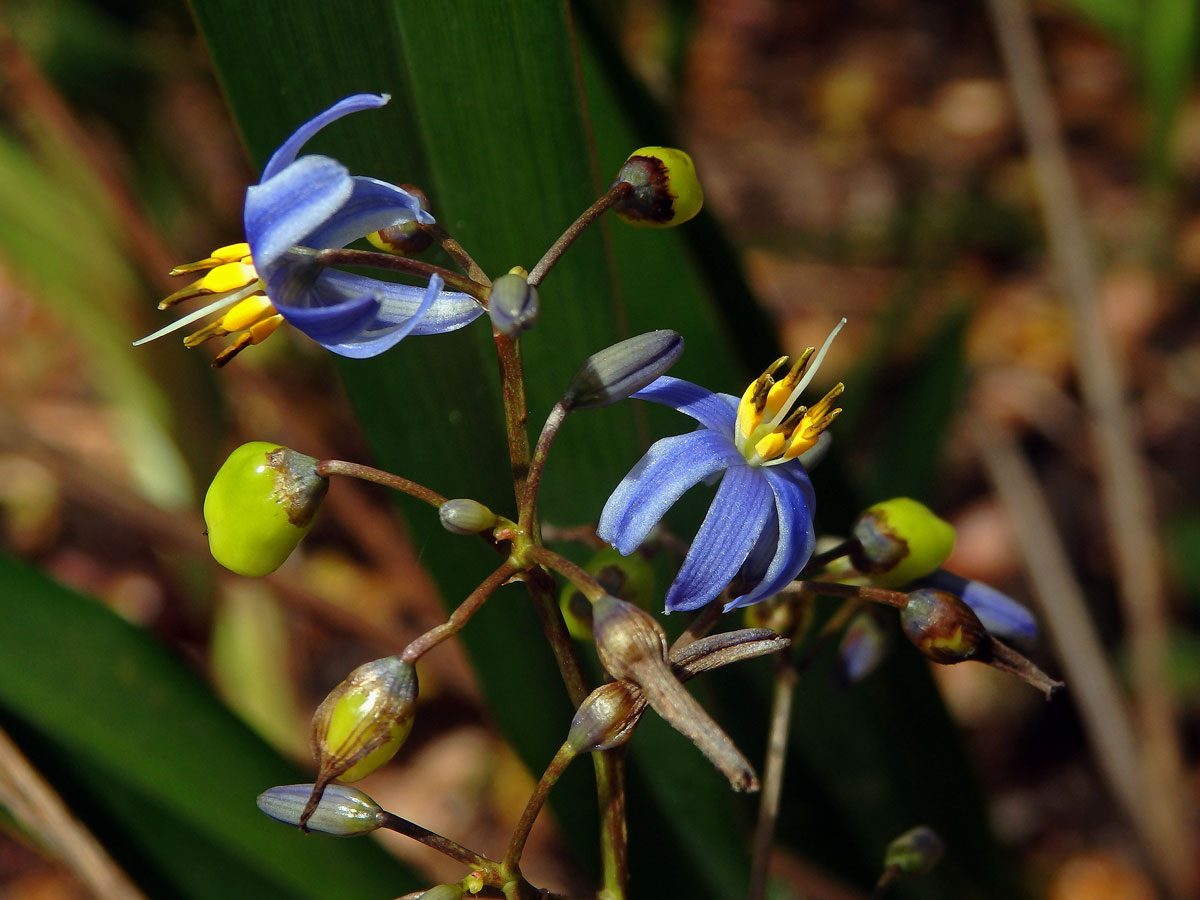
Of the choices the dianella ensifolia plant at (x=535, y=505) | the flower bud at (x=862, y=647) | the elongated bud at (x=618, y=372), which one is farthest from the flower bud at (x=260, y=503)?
the flower bud at (x=862, y=647)

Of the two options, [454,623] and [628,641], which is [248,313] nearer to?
[454,623]

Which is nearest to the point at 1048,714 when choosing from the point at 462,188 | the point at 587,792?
the point at 587,792

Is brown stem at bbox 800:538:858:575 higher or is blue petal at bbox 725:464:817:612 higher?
blue petal at bbox 725:464:817:612

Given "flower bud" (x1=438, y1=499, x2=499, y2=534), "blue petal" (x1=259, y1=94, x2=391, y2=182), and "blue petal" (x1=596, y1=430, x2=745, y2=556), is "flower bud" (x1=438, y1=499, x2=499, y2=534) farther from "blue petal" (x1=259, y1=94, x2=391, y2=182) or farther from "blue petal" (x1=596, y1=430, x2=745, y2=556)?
"blue petal" (x1=259, y1=94, x2=391, y2=182)

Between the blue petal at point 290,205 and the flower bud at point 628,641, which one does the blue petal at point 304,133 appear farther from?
the flower bud at point 628,641

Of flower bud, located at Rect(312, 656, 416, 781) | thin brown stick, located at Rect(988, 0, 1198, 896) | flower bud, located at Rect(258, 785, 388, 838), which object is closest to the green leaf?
flower bud, located at Rect(258, 785, 388, 838)

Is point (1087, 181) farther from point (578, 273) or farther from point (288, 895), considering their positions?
point (288, 895)

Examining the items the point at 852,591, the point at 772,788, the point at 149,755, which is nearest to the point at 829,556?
the point at 852,591
